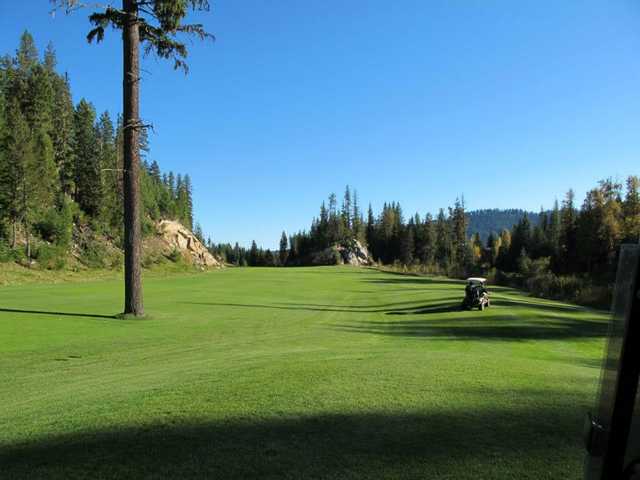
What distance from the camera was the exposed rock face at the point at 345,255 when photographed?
130 meters

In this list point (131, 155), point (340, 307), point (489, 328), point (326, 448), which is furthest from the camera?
point (340, 307)

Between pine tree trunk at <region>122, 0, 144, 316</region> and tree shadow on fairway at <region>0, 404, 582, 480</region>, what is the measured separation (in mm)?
12573

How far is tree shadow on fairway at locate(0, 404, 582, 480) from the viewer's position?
3230 mm

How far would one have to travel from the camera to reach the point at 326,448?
357cm

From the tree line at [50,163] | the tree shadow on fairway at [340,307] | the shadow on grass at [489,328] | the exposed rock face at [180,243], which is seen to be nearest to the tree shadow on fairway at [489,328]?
the shadow on grass at [489,328]

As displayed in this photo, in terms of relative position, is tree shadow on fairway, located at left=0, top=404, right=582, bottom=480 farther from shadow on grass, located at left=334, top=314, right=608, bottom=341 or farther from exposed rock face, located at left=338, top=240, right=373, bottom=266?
exposed rock face, located at left=338, top=240, right=373, bottom=266

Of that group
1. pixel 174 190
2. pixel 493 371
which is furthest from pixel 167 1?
pixel 174 190

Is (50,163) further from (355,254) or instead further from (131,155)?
(355,254)

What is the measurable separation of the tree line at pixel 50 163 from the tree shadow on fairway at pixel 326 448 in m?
51.6

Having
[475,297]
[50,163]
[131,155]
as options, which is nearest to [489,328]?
[475,297]

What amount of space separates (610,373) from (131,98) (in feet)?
56.0

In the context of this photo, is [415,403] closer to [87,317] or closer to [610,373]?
[610,373]

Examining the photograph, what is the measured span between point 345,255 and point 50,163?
8710 cm

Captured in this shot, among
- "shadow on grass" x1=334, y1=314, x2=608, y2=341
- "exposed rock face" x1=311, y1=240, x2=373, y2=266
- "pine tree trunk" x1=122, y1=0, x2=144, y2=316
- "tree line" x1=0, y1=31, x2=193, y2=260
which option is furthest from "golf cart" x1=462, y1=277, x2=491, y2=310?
"exposed rock face" x1=311, y1=240, x2=373, y2=266
